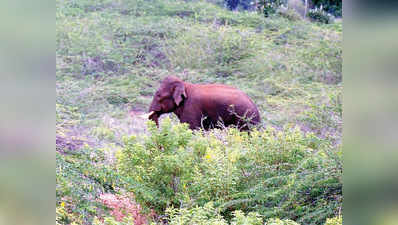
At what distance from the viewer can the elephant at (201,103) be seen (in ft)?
16.8

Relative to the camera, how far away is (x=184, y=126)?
317cm

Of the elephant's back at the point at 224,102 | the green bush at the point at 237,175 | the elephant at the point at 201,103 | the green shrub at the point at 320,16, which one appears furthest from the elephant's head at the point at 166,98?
the green shrub at the point at 320,16

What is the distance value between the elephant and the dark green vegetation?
1.25 ft

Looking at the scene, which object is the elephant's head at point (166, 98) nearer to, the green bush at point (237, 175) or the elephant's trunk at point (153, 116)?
the elephant's trunk at point (153, 116)

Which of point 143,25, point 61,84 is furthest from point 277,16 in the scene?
point 61,84

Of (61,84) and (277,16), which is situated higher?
(277,16)

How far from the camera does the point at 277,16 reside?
1151 cm

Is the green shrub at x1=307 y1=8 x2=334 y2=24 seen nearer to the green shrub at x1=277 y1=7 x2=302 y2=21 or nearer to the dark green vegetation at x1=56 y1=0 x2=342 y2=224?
the green shrub at x1=277 y1=7 x2=302 y2=21

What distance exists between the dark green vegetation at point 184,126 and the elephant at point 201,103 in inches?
15.0
